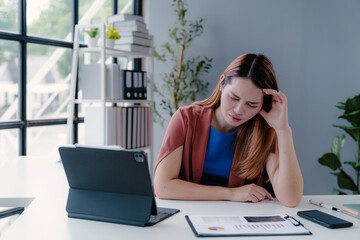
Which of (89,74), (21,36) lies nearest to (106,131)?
(89,74)

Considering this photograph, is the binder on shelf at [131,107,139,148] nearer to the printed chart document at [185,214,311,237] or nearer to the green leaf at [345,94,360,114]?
the green leaf at [345,94,360,114]

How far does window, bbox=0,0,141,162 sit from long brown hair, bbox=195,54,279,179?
1.70m

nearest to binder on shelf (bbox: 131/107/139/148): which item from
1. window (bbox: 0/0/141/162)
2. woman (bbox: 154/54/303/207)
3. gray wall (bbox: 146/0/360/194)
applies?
window (bbox: 0/0/141/162)

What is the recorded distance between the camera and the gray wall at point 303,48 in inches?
152

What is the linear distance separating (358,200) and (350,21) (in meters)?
2.73

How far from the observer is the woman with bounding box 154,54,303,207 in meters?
1.55

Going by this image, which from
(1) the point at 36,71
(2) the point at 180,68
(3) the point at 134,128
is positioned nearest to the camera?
(1) the point at 36,71

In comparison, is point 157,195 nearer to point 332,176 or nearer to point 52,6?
point 52,6

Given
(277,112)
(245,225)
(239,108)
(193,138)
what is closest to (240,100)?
(239,108)

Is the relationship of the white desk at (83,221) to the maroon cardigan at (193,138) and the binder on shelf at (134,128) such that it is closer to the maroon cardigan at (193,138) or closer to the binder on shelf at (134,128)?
the maroon cardigan at (193,138)

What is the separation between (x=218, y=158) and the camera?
5.78ft

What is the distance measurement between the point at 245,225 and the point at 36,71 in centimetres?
241

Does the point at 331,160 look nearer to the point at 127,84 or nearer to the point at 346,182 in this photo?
the point at 346,182

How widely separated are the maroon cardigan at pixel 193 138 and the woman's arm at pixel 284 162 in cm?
17
